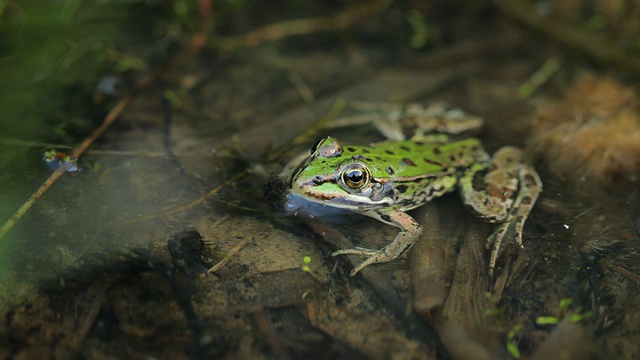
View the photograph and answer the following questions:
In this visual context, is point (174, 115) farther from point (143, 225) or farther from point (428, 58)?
point (428, 58)

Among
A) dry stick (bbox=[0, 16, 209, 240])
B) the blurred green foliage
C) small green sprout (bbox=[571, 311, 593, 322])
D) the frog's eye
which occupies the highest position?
the blurred green foliage

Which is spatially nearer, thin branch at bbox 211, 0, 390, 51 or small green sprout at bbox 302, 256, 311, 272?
small green sprout at bbox 302, 256, 311, 272

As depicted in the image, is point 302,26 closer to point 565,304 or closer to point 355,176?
point 355,176

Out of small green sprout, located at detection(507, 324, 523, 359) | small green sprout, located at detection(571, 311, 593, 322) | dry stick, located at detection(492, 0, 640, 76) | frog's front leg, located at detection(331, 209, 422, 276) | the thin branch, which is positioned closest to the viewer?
small green sprout, located at detection(507, 324, 523, 359)

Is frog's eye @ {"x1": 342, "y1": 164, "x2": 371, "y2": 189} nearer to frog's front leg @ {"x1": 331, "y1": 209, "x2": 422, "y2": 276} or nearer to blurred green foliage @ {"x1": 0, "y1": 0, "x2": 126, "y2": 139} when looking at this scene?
frog's front leg @ {"x1": 331, "y1": 209, "x2": 422, "y2": 276}

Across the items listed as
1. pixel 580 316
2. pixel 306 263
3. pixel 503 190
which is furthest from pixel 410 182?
pixel 580 316

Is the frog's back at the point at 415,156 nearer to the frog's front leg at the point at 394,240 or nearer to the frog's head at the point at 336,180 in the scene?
the frog's head at the point at 336,180

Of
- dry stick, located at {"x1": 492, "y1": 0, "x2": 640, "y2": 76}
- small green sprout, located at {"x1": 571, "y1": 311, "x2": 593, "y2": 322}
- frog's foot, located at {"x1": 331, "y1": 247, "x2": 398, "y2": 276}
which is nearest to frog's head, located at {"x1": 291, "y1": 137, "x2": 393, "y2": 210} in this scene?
frog's foot, located at {"x1": 331, "y1": 247, "x2": 398, "y2": 276}
